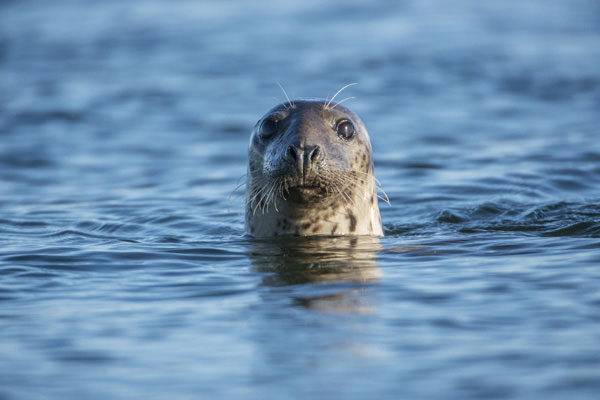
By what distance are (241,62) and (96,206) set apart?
1078 cm

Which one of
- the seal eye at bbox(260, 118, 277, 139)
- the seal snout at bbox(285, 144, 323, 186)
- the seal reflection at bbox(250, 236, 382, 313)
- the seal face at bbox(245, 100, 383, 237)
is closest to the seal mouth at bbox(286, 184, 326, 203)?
the seal face at bbox(245, 100, 383, 237)

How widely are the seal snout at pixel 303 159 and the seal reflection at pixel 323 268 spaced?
22.7 inches

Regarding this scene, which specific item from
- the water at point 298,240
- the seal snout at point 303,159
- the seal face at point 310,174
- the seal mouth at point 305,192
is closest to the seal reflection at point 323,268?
the water at point 298,240

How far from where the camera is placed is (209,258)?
6.91 meters

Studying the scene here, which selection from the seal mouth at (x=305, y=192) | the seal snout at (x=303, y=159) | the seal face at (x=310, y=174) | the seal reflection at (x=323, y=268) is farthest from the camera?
the seal mouth at (x=305, y=192)

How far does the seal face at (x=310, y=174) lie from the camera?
640cm

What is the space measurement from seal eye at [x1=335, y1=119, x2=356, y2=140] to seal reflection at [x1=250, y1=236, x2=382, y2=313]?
741mm

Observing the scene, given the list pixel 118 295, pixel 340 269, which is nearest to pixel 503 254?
pixel 340 269

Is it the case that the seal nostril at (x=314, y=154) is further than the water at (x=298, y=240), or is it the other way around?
the seal nostril at (x=314, y=154)

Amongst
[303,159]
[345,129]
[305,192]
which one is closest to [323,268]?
[305,192]

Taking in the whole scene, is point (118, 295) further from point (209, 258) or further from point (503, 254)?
point (503, 254)

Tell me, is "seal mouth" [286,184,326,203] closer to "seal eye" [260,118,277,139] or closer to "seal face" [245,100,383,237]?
"seal face" [245,100,383,237]

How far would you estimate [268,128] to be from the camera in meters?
6.94

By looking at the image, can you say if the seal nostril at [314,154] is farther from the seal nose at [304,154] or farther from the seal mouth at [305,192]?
the seal mouth at [305,192]
